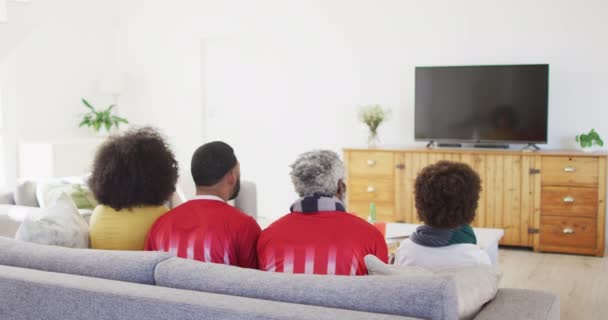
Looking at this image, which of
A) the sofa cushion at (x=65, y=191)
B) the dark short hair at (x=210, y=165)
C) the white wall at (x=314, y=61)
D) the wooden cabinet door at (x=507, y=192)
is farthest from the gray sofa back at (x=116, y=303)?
the wooden cabinet door at (x=507, y=192)

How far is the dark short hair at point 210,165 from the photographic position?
2514 mm

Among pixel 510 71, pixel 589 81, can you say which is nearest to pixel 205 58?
pixel 510 71

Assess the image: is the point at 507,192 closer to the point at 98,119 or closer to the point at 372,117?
the point at 372,117

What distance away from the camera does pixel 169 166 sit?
2.61 metres

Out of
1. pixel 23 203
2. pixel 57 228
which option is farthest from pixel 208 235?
pixel 23 203

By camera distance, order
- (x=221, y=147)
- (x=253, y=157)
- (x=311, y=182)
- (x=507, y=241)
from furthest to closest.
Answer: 1. (x=253, y=157)
2. (x=507, y=241)
3. (x=221, y=147)
4. (x=311, y=182)

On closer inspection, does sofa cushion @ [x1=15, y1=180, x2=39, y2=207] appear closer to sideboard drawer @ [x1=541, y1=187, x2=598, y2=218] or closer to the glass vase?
the glass vase

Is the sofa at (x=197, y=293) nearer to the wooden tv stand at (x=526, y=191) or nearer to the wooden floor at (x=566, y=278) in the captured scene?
the wooden floor at (x=566, y=278)

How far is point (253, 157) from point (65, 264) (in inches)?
192

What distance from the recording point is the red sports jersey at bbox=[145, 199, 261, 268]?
235cm

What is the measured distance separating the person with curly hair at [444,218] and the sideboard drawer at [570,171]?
9.59 ft

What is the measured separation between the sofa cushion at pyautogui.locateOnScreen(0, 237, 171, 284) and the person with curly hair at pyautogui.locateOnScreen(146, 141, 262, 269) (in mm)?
321

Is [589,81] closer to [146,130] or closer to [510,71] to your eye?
[510,71]

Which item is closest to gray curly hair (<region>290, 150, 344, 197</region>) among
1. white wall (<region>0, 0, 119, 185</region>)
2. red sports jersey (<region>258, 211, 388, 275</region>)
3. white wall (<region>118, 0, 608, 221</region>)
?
red sports jersey (<region>258, 211, 388, 275</region>)
